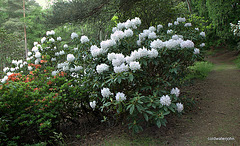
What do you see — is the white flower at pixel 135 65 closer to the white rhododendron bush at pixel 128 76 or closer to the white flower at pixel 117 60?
the white rhododendron bush at pixel 128 76

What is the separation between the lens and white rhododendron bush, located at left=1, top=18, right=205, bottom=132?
2055mm

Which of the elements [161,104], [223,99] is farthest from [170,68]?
[223,99]

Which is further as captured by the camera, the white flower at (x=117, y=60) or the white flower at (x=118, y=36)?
the white flower at (x=118, y=36)

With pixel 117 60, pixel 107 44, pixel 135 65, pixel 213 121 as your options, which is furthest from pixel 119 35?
pixel 213 121

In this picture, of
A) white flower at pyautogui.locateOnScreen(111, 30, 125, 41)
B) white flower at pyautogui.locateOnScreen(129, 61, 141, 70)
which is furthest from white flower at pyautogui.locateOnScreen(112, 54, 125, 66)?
white flower at pyautogui.locateOnScreen(111, 30, 125, 41)

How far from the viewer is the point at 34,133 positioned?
2500 millimetres

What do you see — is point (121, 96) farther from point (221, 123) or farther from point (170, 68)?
point (221, 123)

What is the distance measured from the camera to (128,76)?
203cm

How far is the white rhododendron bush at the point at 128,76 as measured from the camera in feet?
6.74

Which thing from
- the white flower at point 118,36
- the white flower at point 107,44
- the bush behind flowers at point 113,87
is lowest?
the bush behind flowers at point 113,87

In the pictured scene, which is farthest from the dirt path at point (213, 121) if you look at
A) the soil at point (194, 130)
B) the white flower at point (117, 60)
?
the white flower at point (117, 60)

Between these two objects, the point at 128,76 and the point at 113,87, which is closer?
the point at 128,76

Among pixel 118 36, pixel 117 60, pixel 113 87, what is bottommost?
pixel 113 87

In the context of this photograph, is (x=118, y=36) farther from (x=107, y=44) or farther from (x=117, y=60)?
(x=117, y=60)
